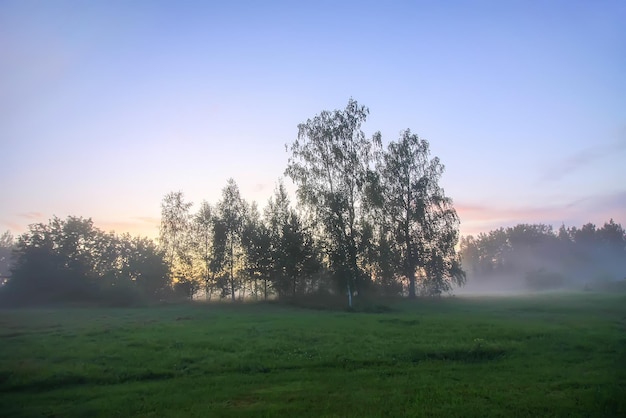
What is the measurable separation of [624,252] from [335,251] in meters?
206

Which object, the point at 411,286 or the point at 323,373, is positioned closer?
the point at 323,373

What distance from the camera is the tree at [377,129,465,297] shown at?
59.0m

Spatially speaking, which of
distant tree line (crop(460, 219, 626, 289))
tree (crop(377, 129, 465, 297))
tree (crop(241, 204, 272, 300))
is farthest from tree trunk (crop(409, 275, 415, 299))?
distant tree line (crop(460, 219, 626, 289))

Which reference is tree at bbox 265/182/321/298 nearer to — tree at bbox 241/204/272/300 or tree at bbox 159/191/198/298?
tree at bbox 241/204/272/300

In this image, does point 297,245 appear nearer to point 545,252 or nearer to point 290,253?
point 290,253

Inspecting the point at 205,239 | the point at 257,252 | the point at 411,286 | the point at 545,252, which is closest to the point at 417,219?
the point at 411,286

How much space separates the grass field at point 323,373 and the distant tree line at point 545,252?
6272 inches

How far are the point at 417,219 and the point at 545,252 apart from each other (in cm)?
15591

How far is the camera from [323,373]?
603 inches

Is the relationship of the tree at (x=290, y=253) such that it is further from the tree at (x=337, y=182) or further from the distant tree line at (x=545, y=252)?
the distant tree line at (x=545, y=252)

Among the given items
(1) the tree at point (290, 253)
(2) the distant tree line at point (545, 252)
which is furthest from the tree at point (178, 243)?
(2) the distant tree line at point (545, 252)

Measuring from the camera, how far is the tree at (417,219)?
59.0m

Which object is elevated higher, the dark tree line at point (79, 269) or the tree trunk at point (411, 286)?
the dark tree line at point (79, 269)

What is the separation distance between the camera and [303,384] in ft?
45.3
